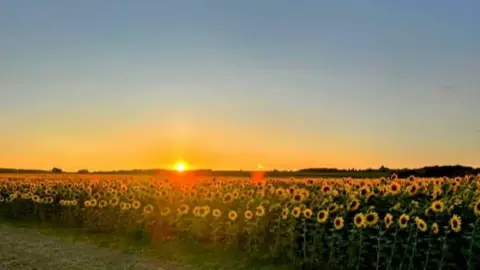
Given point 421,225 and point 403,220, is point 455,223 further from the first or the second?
point 403,220

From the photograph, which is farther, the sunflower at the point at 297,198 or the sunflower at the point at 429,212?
the sunflower at the point at 297,198

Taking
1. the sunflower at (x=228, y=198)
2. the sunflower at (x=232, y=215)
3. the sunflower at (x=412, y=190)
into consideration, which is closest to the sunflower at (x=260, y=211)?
the sunflower at (x=232, y=215)

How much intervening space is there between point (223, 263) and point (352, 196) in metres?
2.32

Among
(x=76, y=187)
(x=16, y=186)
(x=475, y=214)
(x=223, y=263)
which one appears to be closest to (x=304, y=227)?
(x=223, y=263)

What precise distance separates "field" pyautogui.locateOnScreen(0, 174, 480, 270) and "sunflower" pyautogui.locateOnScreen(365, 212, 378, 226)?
0.04ft

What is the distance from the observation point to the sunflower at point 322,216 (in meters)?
8.09

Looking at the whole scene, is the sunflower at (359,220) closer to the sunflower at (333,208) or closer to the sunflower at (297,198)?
the sunflower at (333,208)

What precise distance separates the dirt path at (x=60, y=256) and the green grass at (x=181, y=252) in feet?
0.86

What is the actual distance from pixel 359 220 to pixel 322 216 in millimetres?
701

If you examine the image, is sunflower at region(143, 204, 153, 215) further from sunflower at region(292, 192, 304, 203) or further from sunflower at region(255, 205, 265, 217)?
sunflower at region(292, 192, 304, 203)

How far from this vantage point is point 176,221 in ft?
36.5

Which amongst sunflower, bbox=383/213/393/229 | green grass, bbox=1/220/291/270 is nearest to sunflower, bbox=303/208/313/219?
green grass, bbox=1/220/291/270

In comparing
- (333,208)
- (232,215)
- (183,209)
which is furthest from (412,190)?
(183,209)

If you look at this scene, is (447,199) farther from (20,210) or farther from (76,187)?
(20,210)
